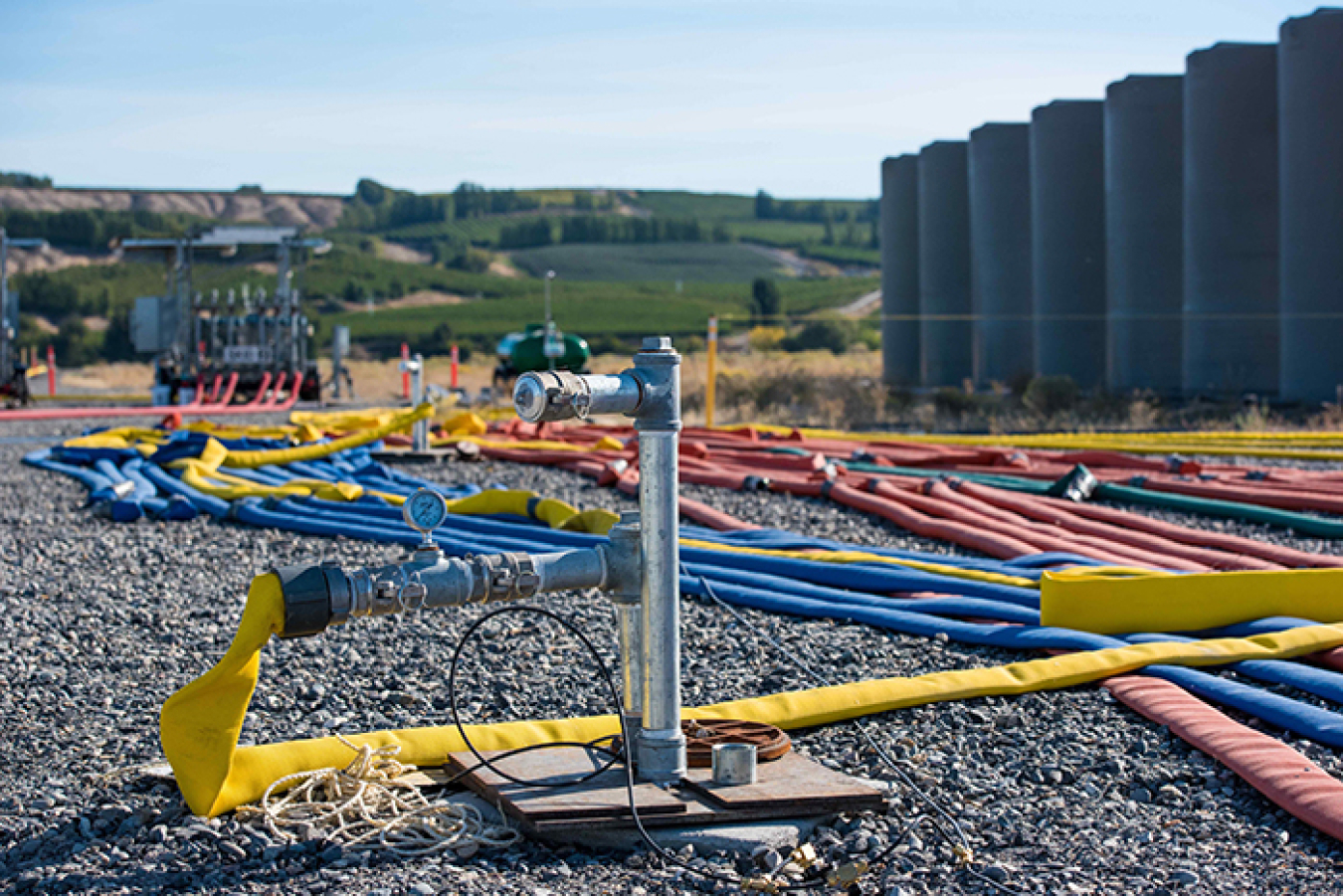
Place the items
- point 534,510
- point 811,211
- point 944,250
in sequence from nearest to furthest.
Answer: point 534,510
point 944,250
point 811,211

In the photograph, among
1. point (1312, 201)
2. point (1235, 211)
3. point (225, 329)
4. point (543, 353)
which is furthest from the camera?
point (225, 329)

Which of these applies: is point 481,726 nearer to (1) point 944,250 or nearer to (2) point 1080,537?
(2) point 1080,537

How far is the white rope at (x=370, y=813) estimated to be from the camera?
307 cm

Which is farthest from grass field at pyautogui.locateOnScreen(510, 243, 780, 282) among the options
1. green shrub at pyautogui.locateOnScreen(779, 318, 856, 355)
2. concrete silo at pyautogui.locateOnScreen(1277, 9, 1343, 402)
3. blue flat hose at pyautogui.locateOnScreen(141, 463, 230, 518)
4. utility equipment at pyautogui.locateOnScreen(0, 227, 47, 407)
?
blue flat hose at pyautogui.locateOnScreen(141, 463, 230, 518)

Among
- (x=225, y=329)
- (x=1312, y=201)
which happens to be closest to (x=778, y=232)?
(x=225, y=329)

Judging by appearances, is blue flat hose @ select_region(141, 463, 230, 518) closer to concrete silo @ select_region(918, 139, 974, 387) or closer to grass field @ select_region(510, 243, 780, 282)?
concrete silo @ select_region(918, 139, 974, 387)

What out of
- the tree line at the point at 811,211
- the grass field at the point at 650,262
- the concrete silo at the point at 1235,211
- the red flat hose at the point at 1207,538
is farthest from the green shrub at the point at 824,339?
the tree line at the point at 811,211

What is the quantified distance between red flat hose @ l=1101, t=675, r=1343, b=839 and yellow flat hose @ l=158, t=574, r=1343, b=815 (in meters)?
0.22

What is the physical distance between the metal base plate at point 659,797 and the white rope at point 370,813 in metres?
0.10

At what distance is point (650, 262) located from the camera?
357ft

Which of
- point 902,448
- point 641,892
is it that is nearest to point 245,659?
point 641,892

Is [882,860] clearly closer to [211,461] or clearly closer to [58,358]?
[211,461]

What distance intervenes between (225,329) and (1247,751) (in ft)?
71.5

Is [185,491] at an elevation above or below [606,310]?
below
